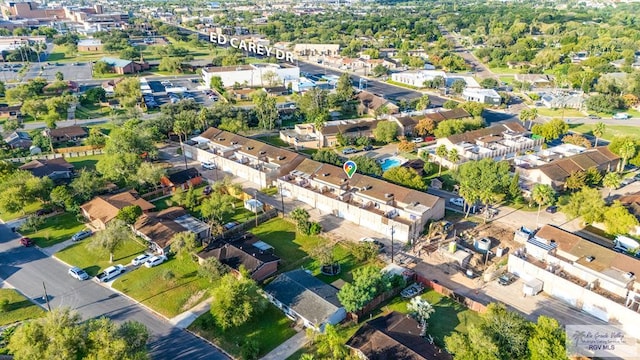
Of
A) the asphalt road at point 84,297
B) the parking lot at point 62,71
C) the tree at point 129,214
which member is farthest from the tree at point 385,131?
the parking lot at point 62,71

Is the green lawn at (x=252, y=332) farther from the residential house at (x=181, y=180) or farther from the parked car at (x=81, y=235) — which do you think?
the residential house at (x=181, y=180)

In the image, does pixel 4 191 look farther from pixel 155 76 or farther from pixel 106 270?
pixel 155 76

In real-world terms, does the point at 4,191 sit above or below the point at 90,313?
above

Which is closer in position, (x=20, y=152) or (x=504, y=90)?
(x=20, y=152)

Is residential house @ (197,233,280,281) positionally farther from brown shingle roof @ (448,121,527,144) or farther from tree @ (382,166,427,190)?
brown shingle roof @ (448,121,527,144)

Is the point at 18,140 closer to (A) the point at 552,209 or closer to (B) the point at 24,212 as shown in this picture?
(B) the point at 24,212

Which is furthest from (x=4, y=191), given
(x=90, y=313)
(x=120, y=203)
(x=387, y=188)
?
(x=387, y=188)
